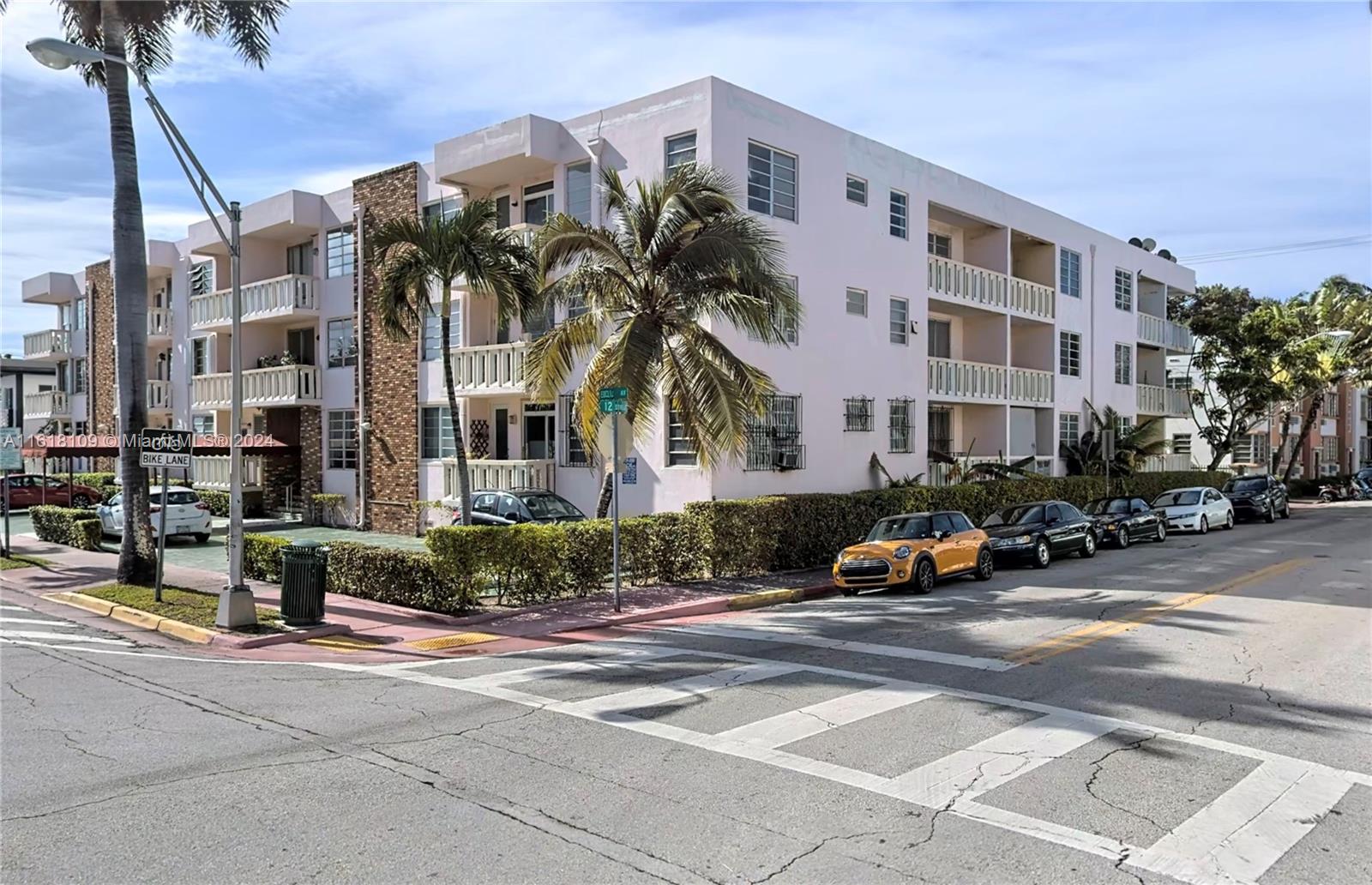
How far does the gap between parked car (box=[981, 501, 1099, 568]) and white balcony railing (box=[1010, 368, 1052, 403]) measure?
8929 mm

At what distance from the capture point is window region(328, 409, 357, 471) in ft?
98.2

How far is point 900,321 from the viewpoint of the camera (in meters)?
27.2

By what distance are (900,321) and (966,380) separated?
3985 millimetres

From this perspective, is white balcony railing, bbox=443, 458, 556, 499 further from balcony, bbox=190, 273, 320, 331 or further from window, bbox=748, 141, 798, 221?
balcony, bbox=190, 273, 320, 331

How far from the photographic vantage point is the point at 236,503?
14.2 meters

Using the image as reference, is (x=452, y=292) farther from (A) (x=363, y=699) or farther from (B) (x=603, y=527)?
(A) (x=363, y=699)

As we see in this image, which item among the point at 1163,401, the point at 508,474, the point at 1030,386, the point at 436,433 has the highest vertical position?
the point at 1030,386

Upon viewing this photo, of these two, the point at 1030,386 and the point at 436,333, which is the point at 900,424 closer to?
the point at 1030,386

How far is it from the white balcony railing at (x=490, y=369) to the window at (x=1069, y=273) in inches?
799

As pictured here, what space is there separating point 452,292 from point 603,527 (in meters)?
11.8

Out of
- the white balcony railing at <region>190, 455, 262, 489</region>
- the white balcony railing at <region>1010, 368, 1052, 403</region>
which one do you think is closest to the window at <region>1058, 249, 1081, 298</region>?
the white balcony railing at <region>1010, 368, 1052, 403</region>

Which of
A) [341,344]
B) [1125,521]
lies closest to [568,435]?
[341,344]

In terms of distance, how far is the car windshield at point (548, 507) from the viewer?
2111 cm

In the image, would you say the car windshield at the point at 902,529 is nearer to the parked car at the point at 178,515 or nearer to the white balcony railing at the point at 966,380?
the white balcony railing at the point at 966,380
